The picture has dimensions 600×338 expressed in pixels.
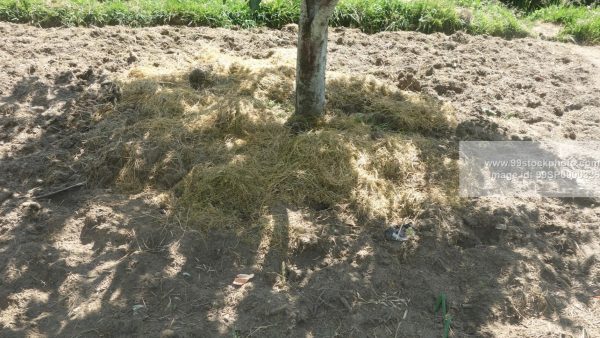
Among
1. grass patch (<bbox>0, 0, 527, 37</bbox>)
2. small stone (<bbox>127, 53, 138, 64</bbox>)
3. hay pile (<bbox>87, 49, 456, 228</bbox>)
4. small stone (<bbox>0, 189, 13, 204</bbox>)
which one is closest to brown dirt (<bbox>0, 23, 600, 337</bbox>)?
small stone (<bbox>0, 189, 13, 204</bbox>)

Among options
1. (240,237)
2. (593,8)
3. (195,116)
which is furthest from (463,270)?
(593,8)

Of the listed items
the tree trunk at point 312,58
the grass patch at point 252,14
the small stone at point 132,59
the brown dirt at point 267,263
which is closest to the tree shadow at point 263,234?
the brown dirt at point 267,263

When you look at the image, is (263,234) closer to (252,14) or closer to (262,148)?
(262,148)

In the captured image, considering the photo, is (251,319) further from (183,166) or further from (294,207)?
(183,166)

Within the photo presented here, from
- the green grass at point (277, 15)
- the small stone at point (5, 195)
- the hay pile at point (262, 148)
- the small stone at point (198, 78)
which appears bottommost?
the small stone at point (5, 195)

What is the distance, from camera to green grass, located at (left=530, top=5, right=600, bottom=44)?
7766 mm

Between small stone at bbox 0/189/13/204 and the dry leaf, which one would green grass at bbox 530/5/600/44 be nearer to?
the dry leaf

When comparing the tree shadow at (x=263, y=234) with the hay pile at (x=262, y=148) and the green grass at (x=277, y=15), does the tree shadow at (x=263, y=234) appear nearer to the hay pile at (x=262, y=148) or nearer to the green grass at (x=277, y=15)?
the hay pile at (x=262, y=148)

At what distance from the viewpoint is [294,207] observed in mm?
4316

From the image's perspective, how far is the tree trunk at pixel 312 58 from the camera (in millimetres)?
4672

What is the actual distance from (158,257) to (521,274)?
7.92 feet

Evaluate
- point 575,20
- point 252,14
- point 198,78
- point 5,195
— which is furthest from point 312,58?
point 575,20

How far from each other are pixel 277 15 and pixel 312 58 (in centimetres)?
285

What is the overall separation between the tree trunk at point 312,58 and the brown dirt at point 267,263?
3.98 feet
